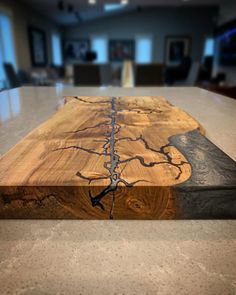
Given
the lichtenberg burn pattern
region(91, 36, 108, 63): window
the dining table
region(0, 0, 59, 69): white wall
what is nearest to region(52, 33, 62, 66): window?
region(91, 36, 108, 63): window

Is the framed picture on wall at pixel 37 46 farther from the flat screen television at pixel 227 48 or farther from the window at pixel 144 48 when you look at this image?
the flat screen television at pixel 227 48

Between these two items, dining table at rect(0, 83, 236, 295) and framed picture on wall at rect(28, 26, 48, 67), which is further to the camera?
framed picture on wall at rect(28, 26, 48, 67)

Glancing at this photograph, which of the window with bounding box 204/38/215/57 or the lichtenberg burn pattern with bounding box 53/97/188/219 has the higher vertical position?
the window with bounding box 204/38/215/57

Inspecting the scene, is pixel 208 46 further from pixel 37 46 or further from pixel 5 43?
pixel 5 43

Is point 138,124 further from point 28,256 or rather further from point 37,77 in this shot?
point 37,77

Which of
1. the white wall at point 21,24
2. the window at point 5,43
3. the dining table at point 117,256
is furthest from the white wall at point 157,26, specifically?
the dining table at point 117,256

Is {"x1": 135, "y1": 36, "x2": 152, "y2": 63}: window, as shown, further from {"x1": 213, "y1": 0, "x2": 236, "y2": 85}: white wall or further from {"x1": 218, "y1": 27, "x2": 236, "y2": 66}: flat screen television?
{"x1": 218, "y1": 27, "x2": 236, "y2": 66}: flat screen television

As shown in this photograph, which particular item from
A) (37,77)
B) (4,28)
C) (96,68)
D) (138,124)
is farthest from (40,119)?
(4,28)
